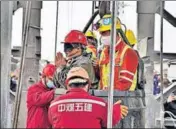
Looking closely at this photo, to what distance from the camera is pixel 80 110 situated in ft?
9.68

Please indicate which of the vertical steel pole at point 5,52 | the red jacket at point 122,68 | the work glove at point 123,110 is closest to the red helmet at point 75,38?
the red jacket at point 122,68

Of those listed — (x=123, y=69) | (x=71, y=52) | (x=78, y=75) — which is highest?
(x=71, y=52)

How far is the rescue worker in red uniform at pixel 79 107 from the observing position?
2951 mm

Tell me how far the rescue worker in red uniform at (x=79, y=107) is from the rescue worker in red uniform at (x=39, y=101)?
98 centimetres

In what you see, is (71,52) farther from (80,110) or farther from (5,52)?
(5,52)

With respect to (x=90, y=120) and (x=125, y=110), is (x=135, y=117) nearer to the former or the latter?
(x=125, y=110)

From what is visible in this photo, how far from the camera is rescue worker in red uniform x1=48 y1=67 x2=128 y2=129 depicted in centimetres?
295

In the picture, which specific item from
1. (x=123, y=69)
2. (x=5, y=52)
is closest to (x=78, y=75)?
(x=5, y=52)

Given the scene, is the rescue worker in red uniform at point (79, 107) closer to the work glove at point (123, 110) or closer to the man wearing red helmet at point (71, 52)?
the work glove at point (123, 110)

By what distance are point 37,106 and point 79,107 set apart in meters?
1.18

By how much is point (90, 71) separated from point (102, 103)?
1.73 ft

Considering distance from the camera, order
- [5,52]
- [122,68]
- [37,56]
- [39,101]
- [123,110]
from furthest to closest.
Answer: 1. [37,56]
2. [39,101]
3. [122,68]
4. [123,110]
5. [5,52]

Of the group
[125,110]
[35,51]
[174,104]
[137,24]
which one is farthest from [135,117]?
[35,51]

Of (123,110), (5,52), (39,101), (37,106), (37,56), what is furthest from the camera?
(37,56)
